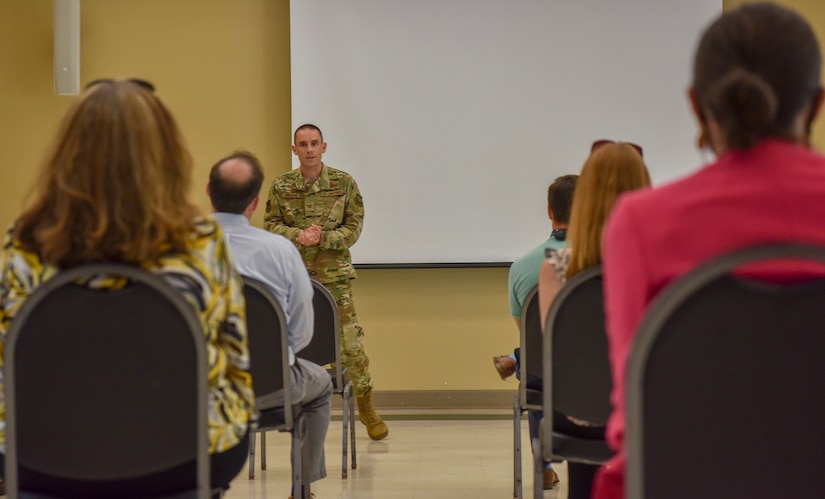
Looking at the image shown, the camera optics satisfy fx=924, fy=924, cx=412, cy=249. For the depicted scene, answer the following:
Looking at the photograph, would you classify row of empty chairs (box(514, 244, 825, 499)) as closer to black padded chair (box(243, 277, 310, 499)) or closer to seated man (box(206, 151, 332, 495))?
black padded chair (box(243, 277, 310, 499))

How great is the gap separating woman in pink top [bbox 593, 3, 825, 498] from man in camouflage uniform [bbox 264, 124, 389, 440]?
372cm

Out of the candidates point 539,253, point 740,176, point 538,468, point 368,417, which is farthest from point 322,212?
point 740,176

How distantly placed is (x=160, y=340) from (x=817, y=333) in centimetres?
95

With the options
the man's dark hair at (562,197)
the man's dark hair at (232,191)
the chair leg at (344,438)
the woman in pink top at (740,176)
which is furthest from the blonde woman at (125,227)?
the chair leg at (344,438)

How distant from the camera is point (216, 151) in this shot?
5789mm

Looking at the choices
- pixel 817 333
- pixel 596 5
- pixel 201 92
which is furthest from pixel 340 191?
pixel 817 333

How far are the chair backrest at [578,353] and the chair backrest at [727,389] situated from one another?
40.1 inches

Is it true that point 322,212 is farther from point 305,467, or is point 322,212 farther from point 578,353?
point 578,353

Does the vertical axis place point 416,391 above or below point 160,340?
below

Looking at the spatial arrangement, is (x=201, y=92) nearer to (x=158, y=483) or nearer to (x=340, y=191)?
(x=340, y=191)

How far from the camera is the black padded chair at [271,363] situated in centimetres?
249

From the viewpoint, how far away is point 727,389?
1.07 m

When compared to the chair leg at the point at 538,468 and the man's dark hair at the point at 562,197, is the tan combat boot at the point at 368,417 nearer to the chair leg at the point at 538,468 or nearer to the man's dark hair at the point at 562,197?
the man's dark hair at the point at 562,197

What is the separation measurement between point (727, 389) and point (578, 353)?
1113mm
